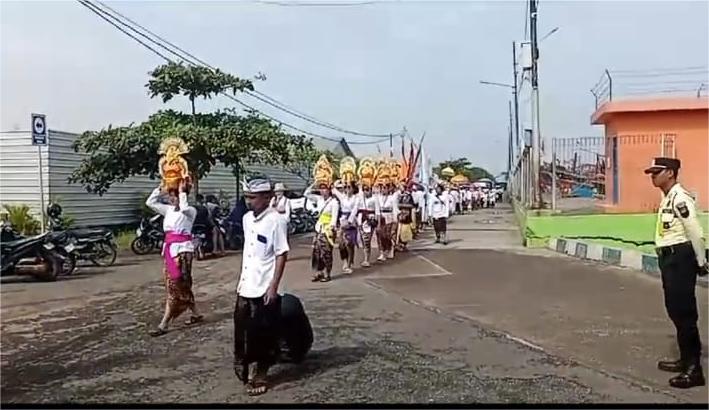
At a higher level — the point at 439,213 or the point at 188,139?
the point at 188,139

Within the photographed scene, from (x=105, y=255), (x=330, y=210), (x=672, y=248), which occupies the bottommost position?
(x=105, y=255)

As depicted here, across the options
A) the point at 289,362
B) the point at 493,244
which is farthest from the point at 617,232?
the point at 289,362

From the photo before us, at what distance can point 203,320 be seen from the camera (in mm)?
10086

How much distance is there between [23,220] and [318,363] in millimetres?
13606

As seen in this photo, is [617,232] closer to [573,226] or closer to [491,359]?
[573,226]

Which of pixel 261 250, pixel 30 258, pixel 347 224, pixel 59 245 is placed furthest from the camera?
pixel 59 245

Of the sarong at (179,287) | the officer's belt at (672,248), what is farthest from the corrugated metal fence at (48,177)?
the officer's belt at (672,248)

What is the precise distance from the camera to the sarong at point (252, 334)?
263 inches

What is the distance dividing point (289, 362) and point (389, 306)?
3596mm

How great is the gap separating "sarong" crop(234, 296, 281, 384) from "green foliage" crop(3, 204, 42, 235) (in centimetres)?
1346

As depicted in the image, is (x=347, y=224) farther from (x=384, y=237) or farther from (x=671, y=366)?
(x=671, y=366)

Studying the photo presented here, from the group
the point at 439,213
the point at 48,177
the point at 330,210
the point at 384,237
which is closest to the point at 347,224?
the point at 330,210

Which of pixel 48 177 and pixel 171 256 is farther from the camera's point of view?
pixel 48 177

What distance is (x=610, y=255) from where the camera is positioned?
16047 mm
